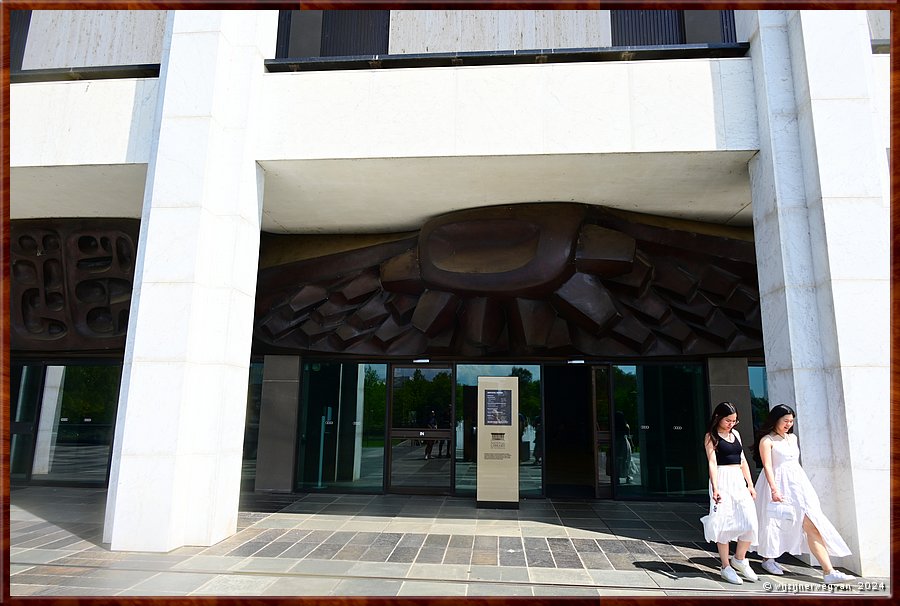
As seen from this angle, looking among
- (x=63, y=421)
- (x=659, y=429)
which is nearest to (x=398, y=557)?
(x=659, y=429)

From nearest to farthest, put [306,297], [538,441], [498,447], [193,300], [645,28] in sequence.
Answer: [193,300] → [645,28] → [498,447] → [306,297] → [538,441]

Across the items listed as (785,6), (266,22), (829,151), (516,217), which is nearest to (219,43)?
(266,22)

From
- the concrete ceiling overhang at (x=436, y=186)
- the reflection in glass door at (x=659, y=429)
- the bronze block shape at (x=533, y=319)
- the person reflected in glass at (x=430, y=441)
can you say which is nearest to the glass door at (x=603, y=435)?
the reflection in glass door at (x=659, y=429)

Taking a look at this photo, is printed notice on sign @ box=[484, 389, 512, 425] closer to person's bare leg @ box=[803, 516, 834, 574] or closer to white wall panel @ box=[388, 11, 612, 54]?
person's bare leg @ box=[803, 516, 834, 574]

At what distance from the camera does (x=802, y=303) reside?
5.54m

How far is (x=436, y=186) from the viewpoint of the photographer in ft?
23.6

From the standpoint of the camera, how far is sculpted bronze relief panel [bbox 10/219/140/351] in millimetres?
8906

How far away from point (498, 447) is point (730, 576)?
3.91 metres

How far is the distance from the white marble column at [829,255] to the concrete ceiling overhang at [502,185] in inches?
27.0

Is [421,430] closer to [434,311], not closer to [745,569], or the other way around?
[434,311]

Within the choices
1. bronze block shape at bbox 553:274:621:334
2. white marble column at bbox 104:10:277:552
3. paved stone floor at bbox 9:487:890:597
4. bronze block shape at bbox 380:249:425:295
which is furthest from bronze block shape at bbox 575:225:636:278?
white marble column at bbox 104:10:277:552

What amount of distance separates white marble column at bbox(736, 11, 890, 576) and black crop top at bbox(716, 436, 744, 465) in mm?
962

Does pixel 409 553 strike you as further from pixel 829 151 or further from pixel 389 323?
pixel 829 151

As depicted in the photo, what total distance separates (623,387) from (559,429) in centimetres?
227
